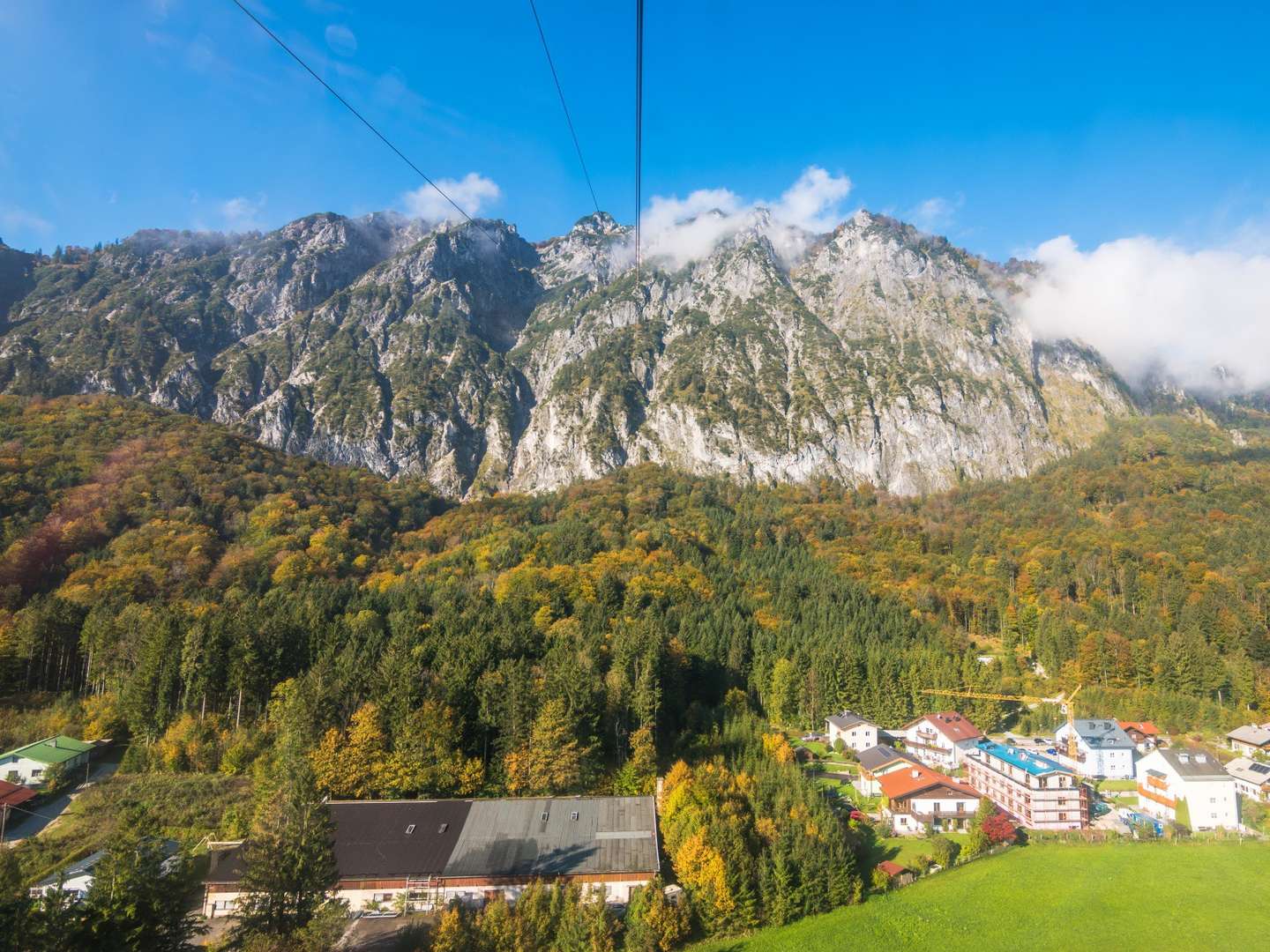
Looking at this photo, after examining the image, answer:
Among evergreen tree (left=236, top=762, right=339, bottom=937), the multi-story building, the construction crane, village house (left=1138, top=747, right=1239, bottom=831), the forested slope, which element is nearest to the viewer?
evergreen tree (left=236, top=762, right=339, bottom=937)

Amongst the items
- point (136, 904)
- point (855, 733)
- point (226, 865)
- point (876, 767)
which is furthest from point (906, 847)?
point (136, 904)

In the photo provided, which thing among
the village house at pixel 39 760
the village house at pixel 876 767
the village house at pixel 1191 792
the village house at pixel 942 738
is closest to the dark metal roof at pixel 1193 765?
the village house at pixel 1191 792

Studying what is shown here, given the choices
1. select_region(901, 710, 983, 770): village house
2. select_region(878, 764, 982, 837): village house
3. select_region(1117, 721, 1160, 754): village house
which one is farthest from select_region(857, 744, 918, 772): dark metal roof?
select_region(1117, 721, 1160, 754): village house

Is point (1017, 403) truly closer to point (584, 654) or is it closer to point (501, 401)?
point (501, 401)

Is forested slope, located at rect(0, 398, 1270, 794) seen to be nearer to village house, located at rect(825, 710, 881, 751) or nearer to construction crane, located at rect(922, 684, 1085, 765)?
construction crane, located at rect(922, 684, 1085, 765)

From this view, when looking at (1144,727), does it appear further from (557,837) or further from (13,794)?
(13,794)
